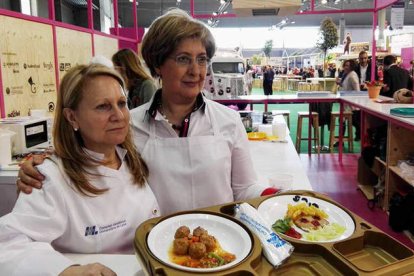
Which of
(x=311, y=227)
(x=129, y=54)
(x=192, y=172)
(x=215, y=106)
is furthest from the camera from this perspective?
(x=129, y=54)

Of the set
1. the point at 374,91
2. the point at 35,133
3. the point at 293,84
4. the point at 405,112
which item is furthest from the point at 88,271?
the point at 293,84

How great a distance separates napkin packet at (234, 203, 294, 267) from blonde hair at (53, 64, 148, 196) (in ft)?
1.67

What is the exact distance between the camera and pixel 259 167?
2.84m

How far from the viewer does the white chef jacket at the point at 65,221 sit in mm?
1100

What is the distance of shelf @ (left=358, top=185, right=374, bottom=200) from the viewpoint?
494cm

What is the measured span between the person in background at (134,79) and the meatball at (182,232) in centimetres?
305

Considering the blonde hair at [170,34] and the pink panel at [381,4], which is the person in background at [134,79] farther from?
the pink panel at [381,4]

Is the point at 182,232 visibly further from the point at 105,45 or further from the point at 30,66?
the point at 105,45

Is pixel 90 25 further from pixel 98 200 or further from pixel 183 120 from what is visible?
pixel 98 200

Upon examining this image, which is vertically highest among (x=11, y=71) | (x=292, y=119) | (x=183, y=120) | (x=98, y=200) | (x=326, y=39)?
(x=326, y=39)

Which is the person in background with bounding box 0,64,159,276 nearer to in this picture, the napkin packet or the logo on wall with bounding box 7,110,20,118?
the napkin packet

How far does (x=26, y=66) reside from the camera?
11.5 ft

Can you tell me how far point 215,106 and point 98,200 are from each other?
2.36 ft

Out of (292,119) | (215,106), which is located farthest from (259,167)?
(292,119)
